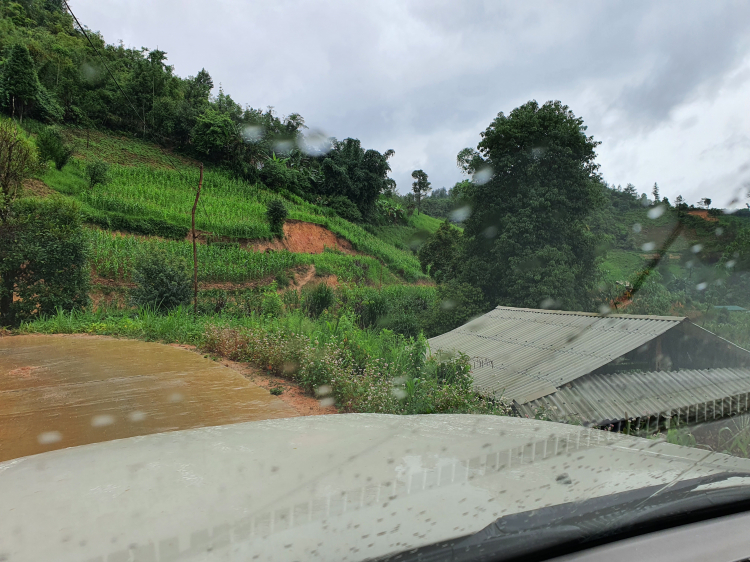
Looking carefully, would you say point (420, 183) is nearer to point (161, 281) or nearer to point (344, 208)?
point (344, 208)

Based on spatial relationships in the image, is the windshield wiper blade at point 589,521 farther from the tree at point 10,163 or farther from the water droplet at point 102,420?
the tree at point 10,163

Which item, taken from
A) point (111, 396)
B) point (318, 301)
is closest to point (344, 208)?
point (318, 301)

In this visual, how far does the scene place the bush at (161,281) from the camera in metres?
6.86

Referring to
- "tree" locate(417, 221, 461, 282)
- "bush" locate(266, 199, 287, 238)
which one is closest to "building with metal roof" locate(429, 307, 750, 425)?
"bush" locate(266, 199, 287, 238)

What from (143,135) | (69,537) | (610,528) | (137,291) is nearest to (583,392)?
(610,528)

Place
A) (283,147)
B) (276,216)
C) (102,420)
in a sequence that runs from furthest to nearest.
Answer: (276,216) < (283,147) < (102,420)

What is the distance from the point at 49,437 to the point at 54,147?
8.18 metres

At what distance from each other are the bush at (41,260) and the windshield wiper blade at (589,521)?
5.62 m

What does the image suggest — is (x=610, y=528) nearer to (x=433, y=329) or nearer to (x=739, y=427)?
(x=739, y=427)

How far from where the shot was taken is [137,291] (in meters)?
7.16

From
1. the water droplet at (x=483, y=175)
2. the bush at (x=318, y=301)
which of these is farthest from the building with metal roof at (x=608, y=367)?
the water droplet at (x=483, y=175)

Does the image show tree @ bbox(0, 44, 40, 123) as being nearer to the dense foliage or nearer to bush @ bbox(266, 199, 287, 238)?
the dense foliage

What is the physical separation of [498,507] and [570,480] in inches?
9.5

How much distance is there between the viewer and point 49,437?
1519 millimetres
